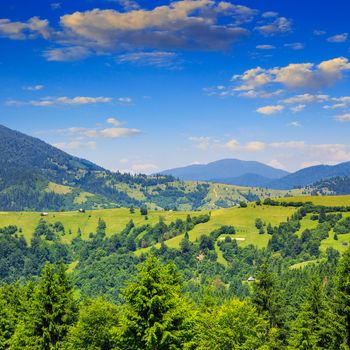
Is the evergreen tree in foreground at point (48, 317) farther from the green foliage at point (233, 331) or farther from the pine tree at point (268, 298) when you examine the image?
the pine tree at point (268, 298)

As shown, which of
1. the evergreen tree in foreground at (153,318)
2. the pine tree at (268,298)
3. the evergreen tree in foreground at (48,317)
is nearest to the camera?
the evergreen tree in foreground at (153,318)

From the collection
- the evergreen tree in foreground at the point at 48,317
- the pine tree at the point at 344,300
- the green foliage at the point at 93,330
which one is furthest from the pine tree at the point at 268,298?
the evergreen tree in foreground at the point at 48,317

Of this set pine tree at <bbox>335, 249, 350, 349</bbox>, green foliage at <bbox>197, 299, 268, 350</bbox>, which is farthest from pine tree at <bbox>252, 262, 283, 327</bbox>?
pine tree at <bbox>335, 249, 350, 349</bbox>

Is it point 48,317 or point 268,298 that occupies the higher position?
point 48,317

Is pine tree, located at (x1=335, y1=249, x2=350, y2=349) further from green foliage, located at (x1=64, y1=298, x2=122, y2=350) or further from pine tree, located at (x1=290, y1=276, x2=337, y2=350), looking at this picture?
green foliage, located at (x1=64, y1=298, x2=122, y2=350)

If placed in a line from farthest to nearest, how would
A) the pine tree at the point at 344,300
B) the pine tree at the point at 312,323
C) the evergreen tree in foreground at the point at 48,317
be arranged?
1. the pine tree at the point at 312,323
2. the evergreen tree in foreground at the point at 48,317
3. the pine tree at the point at 344,300

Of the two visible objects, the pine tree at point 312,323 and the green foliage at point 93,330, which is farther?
the pine tree at point 312,323

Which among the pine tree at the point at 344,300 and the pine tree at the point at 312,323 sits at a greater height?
the pine tree at the point at 344,300

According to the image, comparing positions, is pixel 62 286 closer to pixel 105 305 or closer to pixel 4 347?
pixel 105 305

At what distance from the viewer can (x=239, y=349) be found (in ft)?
160

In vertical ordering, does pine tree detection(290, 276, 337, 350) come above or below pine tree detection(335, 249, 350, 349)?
below

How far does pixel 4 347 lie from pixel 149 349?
3826 cm

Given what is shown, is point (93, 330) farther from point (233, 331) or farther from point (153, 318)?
point (153, 318)

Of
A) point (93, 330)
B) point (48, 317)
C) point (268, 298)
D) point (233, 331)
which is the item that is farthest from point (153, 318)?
point (268, 298)
